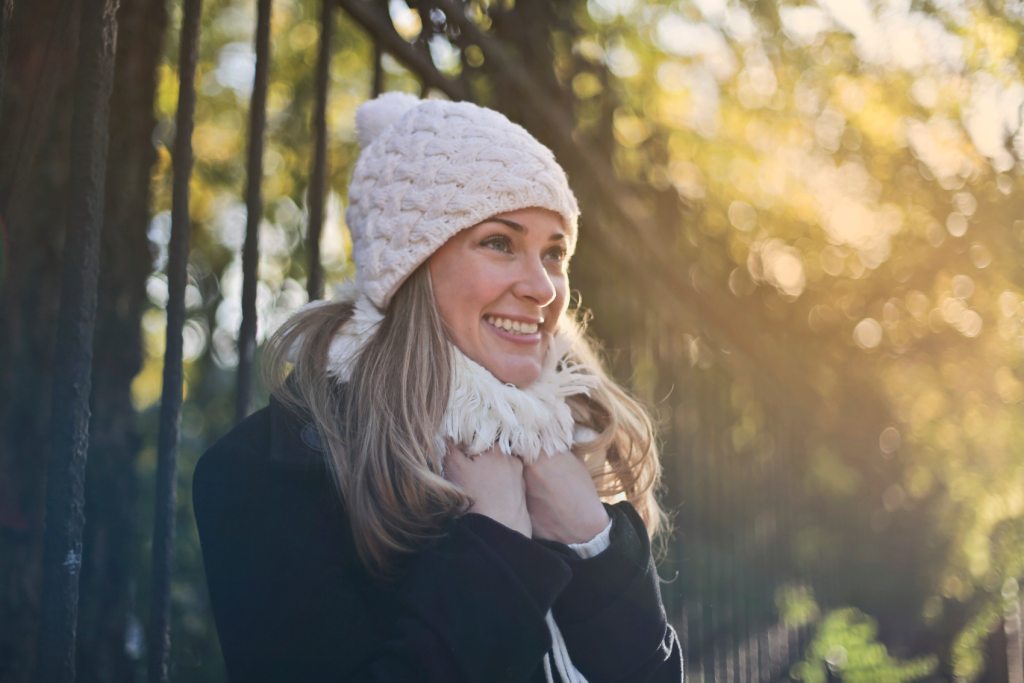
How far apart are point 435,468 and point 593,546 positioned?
367 millimetres

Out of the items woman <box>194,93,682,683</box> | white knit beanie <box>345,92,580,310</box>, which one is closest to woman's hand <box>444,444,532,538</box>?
woman <box>194,93,682,683</box>

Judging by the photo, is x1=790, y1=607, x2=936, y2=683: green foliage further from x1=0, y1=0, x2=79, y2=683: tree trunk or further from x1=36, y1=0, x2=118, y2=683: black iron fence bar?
x1=36, y1=0, x2=118, y2=683: black iron fence bar

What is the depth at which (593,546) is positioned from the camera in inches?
78.8

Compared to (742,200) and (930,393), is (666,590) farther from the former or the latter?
(742,200)

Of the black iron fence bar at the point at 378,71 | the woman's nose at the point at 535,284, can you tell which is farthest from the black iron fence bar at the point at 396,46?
the woman's nose at the point at 535,284

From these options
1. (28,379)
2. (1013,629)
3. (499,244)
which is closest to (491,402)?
(499,244)

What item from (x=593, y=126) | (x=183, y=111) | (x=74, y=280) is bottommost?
(x=74, y=280)

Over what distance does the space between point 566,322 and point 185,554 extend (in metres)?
2.89

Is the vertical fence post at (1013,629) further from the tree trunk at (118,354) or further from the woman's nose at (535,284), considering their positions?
the tree trunk at (118,354)

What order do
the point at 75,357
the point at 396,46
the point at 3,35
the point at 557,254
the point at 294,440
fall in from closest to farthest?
1. the point at 3,35
2. the point at 75,357
3. the point at 294,440
4. the point at 557,254
5. the point at 396,46

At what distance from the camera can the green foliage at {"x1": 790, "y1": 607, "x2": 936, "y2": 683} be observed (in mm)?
3783

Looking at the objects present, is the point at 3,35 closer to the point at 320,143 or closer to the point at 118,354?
the point at 320,143

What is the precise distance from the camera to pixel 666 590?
3.26 metres

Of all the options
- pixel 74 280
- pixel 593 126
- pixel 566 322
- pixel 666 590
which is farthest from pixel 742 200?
pixel 74 280
